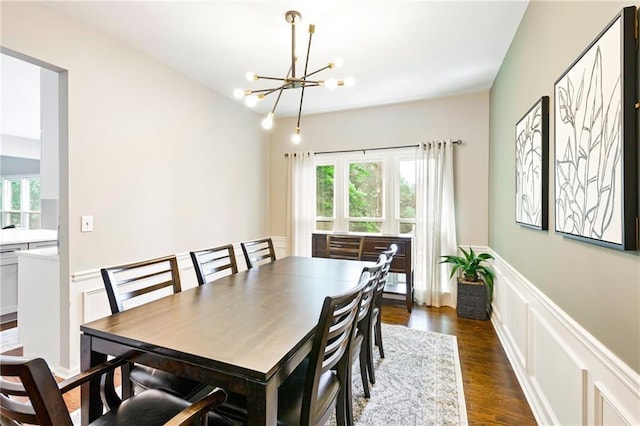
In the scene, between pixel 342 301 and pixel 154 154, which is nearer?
pixel 342 301

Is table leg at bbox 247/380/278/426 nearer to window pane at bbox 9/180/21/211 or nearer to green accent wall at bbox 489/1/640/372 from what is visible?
green accent wall at bbox 489/1/640/372

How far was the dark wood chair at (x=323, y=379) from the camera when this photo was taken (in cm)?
113

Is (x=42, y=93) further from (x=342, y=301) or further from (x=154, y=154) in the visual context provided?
(x=342, y=301)

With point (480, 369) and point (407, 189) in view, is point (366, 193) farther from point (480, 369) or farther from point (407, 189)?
point (480, 369)

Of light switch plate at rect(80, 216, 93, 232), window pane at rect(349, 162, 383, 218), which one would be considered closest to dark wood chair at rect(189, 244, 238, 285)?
light switch plate at rect(80, 216, 93, 232)

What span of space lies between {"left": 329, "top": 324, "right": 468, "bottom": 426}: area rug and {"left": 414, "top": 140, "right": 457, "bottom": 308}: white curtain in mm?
999

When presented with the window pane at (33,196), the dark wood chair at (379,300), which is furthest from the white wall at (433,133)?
the window pane at (33,196)

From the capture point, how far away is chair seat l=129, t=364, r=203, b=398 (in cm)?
144

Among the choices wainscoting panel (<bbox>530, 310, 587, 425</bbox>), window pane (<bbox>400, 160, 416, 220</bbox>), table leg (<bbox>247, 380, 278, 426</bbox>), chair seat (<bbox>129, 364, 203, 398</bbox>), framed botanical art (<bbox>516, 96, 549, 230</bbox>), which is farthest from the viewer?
window pane (<bbox>400, 160, 416, 220</bbox>)

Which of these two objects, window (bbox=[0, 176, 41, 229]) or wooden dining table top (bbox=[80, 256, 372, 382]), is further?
window (bbox=[0, 176, 41, 229])

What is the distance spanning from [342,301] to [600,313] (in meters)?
1.00

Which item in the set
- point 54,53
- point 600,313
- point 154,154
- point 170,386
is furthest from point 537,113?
Answer: point 54,53

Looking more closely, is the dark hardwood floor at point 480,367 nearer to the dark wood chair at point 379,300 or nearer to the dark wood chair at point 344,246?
the dark wood chair at point 379,300

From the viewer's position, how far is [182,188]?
3.20 meters
